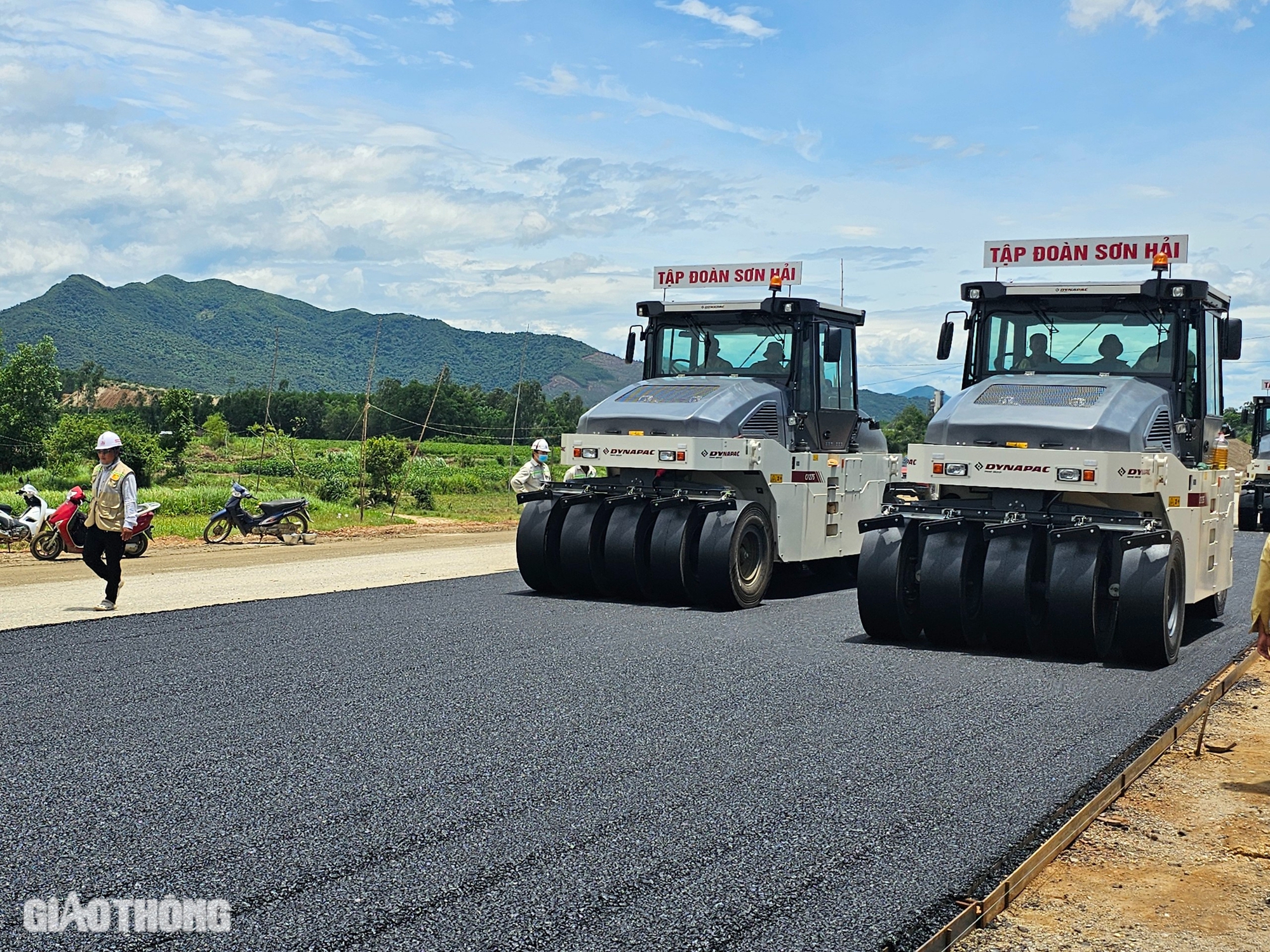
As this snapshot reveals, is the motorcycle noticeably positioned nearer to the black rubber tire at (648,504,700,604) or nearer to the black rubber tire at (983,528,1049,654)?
the black rubber tire at (648,504,700,604)

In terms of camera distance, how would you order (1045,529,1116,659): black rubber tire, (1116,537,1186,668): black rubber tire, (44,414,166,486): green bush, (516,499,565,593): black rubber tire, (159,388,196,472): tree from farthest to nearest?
(159,388,196,472): tree, (44,414,166,486): green bush, (516,499,565,593): black rubber tire, (1045,529,1116,659): black rubber tire, (1116,537,1186,668): black rubber tire

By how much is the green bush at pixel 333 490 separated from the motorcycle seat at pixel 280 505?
10229 millimetres

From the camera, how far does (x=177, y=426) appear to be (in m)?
54.4

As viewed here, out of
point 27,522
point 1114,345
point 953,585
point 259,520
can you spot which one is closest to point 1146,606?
point 953,585

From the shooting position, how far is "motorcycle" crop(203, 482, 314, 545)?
19531 millimetres

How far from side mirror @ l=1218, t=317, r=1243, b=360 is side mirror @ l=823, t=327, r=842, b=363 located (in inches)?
144

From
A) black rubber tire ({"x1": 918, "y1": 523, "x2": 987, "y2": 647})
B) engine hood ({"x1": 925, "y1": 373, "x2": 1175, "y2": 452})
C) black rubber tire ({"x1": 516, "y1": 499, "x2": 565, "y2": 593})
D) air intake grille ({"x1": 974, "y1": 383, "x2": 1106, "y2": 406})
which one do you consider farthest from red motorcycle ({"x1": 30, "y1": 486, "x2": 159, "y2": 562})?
air intake grille ({"x1": 974, "y1": 383, "x2": 1106, "y2": 406})

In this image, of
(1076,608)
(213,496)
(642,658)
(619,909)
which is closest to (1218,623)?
(1076,608)

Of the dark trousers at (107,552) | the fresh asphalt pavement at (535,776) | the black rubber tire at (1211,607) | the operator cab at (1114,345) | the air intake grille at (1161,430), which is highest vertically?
the operator cab at (1114,345)

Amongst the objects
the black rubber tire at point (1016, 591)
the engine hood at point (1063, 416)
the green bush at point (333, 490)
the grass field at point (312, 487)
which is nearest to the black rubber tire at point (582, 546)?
the engine hood at point (1063, 416)

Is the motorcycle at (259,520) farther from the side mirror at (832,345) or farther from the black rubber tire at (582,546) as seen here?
the side mirror at (832,345)

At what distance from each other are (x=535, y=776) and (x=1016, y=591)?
4715 millimetres

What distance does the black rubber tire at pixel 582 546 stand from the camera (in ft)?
39.3

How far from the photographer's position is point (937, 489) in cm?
1009
